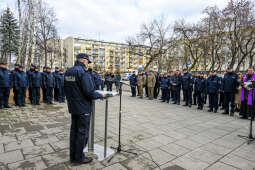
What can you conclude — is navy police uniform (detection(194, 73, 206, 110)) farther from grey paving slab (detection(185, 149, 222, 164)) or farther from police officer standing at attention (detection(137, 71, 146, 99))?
grey paving slab (detection(185, 149, 222, 164))

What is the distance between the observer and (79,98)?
9.14ft

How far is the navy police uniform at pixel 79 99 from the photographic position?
2.73 meters

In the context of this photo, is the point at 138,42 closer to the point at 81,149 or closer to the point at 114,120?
the point at 114,120

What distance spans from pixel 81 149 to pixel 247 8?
62.6 ft

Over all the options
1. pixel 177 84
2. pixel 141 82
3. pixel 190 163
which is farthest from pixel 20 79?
pixel 177 84

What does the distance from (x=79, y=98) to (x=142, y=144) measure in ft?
6.70

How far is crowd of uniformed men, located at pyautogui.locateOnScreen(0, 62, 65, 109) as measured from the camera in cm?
742

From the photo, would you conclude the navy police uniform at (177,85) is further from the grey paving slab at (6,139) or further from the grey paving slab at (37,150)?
the grey paving slab at (6,139)

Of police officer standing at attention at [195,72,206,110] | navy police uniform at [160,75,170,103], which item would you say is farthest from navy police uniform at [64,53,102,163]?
navy police uniform at [160,75,170,103]

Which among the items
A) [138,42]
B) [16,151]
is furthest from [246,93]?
[138,42]

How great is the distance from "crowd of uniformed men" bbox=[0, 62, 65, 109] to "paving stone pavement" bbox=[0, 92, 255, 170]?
1.91 meters

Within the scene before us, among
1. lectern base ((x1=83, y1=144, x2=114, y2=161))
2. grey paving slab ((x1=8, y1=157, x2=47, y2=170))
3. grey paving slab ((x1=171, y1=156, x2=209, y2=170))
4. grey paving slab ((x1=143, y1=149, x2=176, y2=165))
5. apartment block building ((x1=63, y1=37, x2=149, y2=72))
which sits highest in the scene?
apartment block building ((x1=63, y1=37, x2=149, y2=72))

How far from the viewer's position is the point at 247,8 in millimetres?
15211

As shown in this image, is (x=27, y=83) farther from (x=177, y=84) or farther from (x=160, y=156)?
(x=177, y=84)
